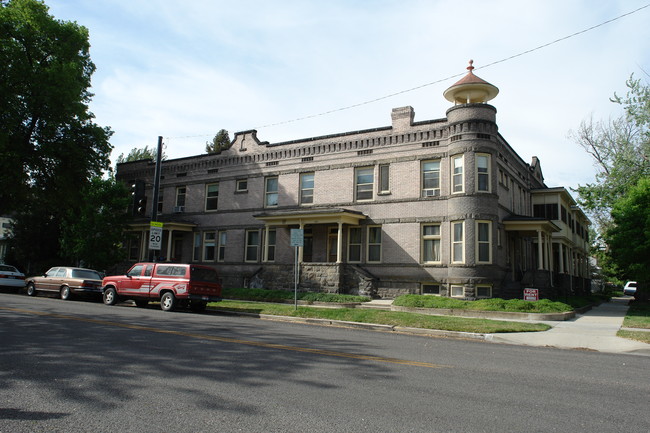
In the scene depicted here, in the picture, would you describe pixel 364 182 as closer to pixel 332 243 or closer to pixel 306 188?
pixel 306 188

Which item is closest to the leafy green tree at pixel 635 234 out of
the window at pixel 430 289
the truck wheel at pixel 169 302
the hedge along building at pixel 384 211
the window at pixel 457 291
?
the hedge along building at pixel 384 211

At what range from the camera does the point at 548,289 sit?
24.2 m

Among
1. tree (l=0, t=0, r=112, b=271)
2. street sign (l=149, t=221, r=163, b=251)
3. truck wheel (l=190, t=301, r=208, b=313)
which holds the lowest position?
truck wheel (l=190, t=301, r=208, b=313)

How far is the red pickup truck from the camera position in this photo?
17234mm

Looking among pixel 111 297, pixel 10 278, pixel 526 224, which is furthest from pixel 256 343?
pixel 10 278

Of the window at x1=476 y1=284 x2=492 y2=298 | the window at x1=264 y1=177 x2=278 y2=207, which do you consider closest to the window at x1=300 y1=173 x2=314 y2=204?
the window at x1=264 y1=177 x2=278 y2=207

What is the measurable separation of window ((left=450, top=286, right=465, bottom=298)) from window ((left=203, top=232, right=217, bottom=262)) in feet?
51.1

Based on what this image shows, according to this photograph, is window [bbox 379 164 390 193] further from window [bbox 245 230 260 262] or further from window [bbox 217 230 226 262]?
window [bbox 217 230 226 262]

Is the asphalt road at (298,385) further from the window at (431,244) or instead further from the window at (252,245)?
the window at (252,245)

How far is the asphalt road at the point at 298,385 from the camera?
4730mm

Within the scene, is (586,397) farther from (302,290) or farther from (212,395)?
(302,290)

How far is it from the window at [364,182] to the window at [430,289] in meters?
5.62

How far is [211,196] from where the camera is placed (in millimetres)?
Answer: 31438

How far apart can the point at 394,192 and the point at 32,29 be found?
890 inches
